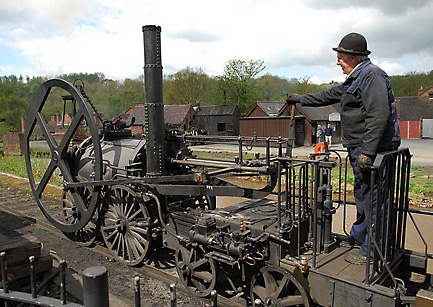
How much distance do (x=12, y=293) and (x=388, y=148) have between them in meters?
3.45

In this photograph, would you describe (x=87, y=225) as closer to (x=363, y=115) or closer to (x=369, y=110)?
(x=363, y=115)

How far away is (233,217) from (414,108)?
1586 inches

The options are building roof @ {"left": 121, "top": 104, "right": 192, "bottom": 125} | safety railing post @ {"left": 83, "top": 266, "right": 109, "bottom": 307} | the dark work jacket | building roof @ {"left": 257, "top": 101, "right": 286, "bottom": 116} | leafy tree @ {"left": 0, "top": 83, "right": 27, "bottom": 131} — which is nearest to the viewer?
safety railing post @ {"left": 83, "top": 266, "right": 109, "bottom": 307}

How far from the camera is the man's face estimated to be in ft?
11.9

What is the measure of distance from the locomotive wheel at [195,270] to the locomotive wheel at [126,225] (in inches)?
32.6

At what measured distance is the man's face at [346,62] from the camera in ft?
11.9

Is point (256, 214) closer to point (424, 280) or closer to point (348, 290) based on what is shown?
point (348, 290)

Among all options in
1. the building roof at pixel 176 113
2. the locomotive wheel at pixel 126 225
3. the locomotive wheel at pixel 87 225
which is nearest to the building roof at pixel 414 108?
the building roof at pixel 176 113

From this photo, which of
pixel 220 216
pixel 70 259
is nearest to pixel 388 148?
pixel 220 216

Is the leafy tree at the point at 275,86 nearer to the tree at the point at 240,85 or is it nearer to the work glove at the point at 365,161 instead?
the tree at the point at 240,85

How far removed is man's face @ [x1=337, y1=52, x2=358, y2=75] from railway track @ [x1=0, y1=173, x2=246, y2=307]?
300cm

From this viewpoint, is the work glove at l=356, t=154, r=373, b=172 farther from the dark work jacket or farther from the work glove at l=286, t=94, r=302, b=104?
the work glove at l=286, t=94, r=302, b=104

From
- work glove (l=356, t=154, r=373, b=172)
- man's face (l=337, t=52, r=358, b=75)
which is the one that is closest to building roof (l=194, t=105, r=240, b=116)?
man's face (l=337, t=52, r=358, b=75)

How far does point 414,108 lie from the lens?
3841 cm
